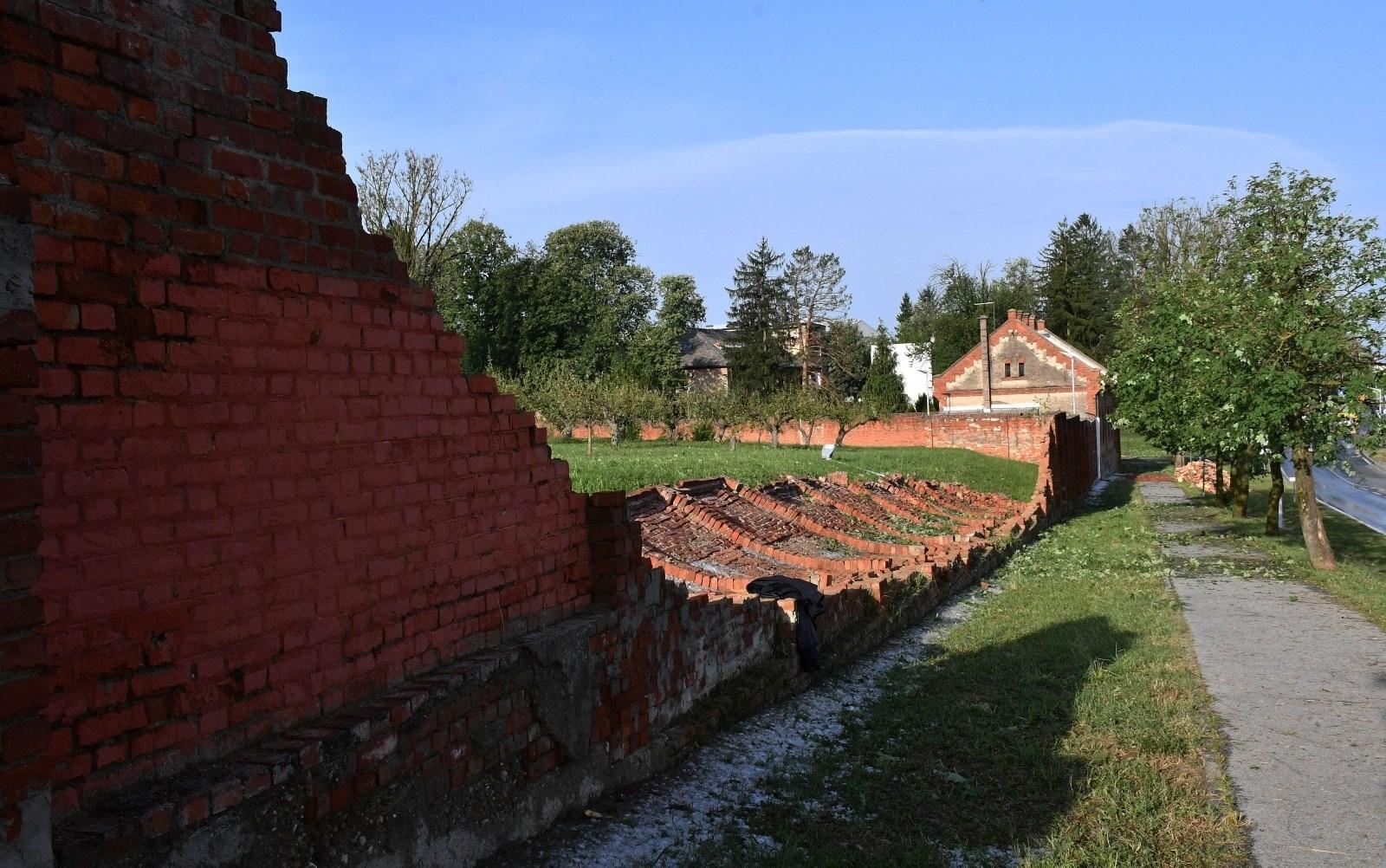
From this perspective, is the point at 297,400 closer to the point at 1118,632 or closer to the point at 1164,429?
the point at 1118,632

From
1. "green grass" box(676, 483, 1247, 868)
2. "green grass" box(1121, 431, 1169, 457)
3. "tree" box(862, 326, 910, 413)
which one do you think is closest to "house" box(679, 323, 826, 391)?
"tree" box(862, 326, 910, 413)

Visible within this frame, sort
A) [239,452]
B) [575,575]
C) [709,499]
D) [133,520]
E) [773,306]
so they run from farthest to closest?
[773,306], [709,499], [575,575], [239,452], [133,520]

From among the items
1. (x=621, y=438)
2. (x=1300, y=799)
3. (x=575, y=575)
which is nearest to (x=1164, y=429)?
(x=1300, y=799)

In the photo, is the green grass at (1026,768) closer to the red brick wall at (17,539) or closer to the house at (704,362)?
the red brick wall at (17,539)

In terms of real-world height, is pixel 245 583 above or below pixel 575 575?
above

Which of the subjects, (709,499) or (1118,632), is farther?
(709,499)

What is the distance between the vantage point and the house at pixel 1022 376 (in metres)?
55.4

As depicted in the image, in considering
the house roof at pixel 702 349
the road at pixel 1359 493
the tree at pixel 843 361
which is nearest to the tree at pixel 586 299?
the house roof at pixel 702 349

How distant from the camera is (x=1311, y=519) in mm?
15602

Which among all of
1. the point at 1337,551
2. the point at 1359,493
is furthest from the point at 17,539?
the point at 1359,493

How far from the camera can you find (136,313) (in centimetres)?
326

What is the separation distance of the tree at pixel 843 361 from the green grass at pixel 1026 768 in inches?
2403

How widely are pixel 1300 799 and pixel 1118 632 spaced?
15.5 ft

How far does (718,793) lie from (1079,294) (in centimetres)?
7571
